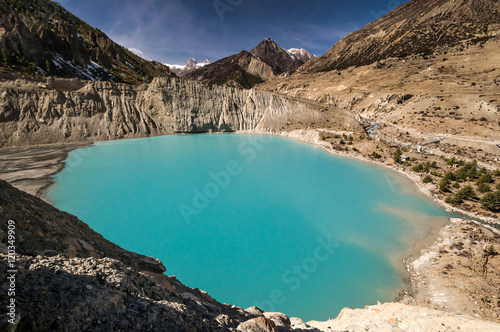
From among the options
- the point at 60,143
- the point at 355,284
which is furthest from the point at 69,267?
the point at 60,143

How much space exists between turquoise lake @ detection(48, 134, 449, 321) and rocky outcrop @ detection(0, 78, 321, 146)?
53.1ft

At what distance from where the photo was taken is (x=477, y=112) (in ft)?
134

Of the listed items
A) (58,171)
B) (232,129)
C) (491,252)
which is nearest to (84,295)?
(491,252)

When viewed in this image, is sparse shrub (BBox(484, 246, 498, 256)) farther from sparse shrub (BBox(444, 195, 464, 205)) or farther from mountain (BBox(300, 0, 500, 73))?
mountain (BBox(300, 0, 500, 73))

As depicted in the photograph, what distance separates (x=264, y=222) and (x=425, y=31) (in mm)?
129950

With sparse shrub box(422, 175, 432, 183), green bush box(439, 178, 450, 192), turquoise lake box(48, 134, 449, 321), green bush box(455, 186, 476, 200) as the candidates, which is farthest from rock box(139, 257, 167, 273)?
sparse shrub box(422, 175, 432, 183)

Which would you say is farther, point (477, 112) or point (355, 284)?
point (477, 112)

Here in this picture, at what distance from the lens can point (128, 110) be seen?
4638 centimetres

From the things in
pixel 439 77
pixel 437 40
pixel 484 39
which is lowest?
pixel 439 77

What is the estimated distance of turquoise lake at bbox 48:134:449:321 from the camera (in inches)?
410

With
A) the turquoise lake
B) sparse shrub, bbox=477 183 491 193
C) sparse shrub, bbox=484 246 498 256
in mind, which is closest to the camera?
the turquoise lake

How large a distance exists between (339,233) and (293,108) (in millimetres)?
43544

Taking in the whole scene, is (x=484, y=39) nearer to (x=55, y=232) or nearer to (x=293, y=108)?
(x=293, y=108)

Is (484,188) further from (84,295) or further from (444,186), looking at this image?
(84,295)
